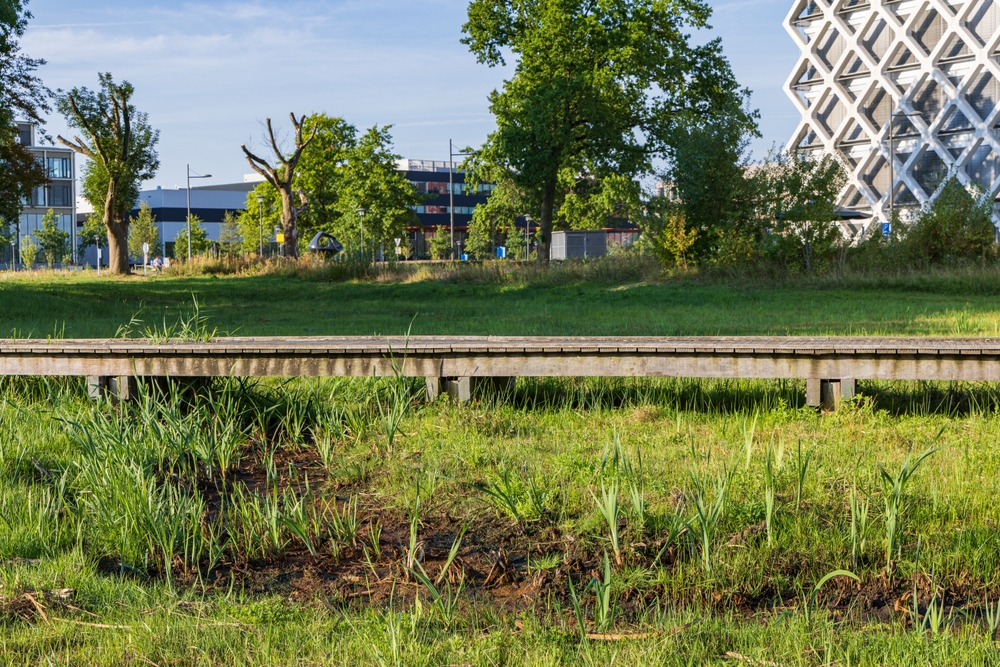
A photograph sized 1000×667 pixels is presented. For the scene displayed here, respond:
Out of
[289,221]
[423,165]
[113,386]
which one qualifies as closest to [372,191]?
[289,221]

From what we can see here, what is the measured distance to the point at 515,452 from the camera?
5.89 m

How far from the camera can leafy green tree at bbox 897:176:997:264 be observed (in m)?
23.3

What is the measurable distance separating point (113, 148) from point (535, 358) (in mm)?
36937

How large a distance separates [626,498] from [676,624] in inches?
56.8

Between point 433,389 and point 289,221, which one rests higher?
point 289,221

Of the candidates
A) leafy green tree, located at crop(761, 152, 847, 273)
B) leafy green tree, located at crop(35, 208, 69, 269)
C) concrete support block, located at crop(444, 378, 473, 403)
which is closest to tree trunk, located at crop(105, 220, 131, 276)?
leafy green tree, located at crop(761, 152, 847, 273)

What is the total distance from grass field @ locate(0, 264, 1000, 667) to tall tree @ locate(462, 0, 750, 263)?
91.0 feet

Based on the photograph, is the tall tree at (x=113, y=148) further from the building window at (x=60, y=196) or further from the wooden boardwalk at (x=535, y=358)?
the building window at (x=60, y=196)

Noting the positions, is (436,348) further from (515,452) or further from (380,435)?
(515,452)

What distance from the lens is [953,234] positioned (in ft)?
Result: 76.9

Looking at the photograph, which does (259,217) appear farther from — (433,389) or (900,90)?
(433,389)

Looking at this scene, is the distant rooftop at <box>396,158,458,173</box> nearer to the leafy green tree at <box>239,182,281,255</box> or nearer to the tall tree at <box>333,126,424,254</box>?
the leafy green tree at <box>239,182,281,255</box>

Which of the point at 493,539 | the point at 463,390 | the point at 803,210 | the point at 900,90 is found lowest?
the point at 493,539

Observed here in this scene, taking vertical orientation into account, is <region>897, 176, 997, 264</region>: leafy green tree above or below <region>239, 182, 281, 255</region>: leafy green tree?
below
